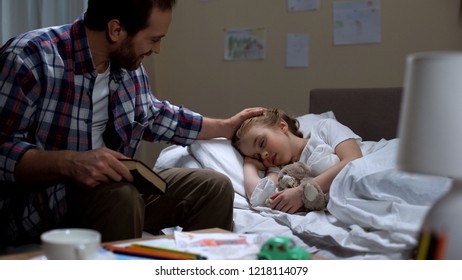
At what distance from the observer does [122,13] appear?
171 cm

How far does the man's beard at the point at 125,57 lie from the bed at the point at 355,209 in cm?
45

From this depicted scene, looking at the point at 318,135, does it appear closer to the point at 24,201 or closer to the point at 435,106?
the point at 24,201

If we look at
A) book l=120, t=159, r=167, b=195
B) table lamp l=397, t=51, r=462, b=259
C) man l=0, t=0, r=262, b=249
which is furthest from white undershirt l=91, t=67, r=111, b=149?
table lamp l=397, t=51, r=462, b=259

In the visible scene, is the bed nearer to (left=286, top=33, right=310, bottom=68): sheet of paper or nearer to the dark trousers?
the dark trousers

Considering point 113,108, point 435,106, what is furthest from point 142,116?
point 435,106

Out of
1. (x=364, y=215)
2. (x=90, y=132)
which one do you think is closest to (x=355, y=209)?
(x=364, y=215)

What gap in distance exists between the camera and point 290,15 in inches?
111

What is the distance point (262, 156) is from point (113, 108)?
55cm

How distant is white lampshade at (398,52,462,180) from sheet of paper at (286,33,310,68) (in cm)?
195

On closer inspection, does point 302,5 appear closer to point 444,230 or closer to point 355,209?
point 355,209

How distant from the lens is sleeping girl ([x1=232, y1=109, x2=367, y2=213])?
1.86 metres

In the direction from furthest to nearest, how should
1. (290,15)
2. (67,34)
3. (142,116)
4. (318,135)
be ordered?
1. (290,15)
2. (318,135)
3. (142,116)
4. (67,34)

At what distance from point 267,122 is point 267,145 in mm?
104

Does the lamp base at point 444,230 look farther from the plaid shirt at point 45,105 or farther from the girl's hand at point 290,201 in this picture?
the plaid shirt at point 45,105
